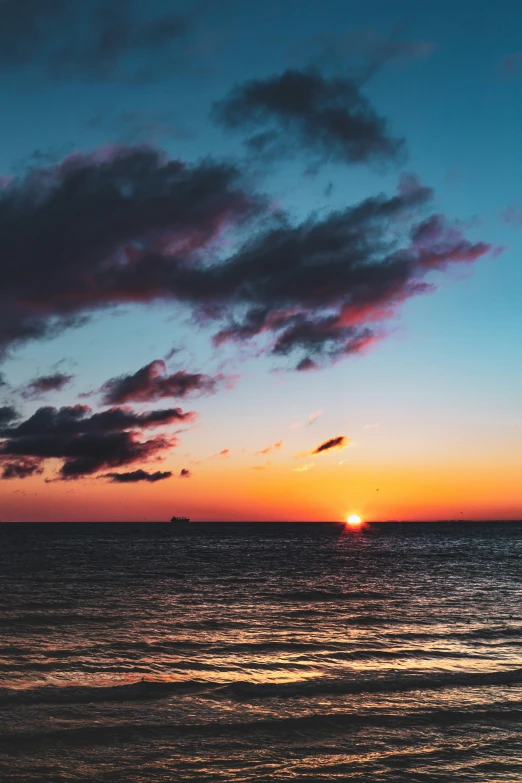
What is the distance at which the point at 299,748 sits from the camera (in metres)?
15.5

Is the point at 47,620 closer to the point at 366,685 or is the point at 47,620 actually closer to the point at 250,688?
the point at 250,688

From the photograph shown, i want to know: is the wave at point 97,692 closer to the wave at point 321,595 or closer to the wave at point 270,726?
the wave at point 270,726

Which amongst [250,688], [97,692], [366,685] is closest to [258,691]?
[250,688]

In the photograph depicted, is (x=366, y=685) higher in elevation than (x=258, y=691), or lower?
lower

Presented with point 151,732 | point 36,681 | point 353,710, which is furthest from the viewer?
point 36,681

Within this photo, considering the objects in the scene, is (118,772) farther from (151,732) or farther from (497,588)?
(497,588)

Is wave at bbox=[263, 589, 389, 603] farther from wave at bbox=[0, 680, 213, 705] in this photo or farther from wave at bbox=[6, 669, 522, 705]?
wave at bbox=[0, 680, 213, 705]

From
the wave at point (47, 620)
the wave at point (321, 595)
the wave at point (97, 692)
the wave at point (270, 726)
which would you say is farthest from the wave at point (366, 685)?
the wave at point (321, 595)

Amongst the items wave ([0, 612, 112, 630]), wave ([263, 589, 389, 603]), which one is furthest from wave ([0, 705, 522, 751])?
wave ([263, 589, 389, 603])

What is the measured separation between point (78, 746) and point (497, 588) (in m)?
46.6

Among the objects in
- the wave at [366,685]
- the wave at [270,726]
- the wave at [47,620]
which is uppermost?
the wave at [270,726]

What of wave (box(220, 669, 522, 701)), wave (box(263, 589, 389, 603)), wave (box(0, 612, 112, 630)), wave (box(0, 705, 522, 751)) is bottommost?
wave (box(263, 589, 389, 603))

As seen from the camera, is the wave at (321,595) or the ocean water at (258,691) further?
the wave at (321,595)

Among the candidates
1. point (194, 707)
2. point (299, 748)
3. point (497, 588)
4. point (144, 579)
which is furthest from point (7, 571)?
point (299, 748)
